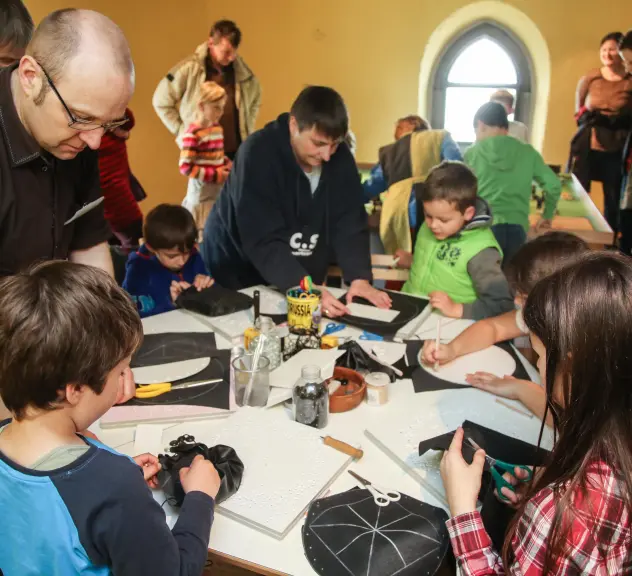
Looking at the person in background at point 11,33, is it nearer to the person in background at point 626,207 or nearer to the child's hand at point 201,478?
the child's hand at point 201,478

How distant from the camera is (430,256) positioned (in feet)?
7.60

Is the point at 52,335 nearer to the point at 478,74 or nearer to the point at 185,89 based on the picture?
the point at 185,89

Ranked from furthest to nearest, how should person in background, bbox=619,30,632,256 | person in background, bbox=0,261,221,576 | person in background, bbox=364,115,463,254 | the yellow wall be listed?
the yellow wall, person in background, bbox=619,30,632,256, person in background, bbox=364,115,463,254, person in background, bbox=0,261,221,576

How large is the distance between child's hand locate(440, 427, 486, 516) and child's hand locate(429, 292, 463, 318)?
34.5 inches

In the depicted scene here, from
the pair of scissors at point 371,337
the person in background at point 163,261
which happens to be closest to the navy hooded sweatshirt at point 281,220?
the person in background at point 163,261

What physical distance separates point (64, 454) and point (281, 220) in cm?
145

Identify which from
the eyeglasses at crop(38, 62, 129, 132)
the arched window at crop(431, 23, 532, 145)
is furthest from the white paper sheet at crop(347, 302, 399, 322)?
the arched window at crop(431, 23, 532, 145)

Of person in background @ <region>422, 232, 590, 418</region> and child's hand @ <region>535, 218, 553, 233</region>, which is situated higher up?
person in background @ <region>422, 232, 590, 418</region>

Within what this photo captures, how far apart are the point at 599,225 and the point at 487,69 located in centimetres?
293

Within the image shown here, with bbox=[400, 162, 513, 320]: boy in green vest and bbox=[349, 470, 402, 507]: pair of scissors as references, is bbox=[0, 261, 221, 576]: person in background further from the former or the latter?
bbox=[400, 162, 513, 320]: boy in green vest

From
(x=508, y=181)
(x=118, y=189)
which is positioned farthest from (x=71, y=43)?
(x=508, y=181)

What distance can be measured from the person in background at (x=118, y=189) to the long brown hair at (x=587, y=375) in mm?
2070

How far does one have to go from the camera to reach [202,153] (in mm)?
4238

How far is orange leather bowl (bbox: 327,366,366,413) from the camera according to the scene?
4.51 feet
